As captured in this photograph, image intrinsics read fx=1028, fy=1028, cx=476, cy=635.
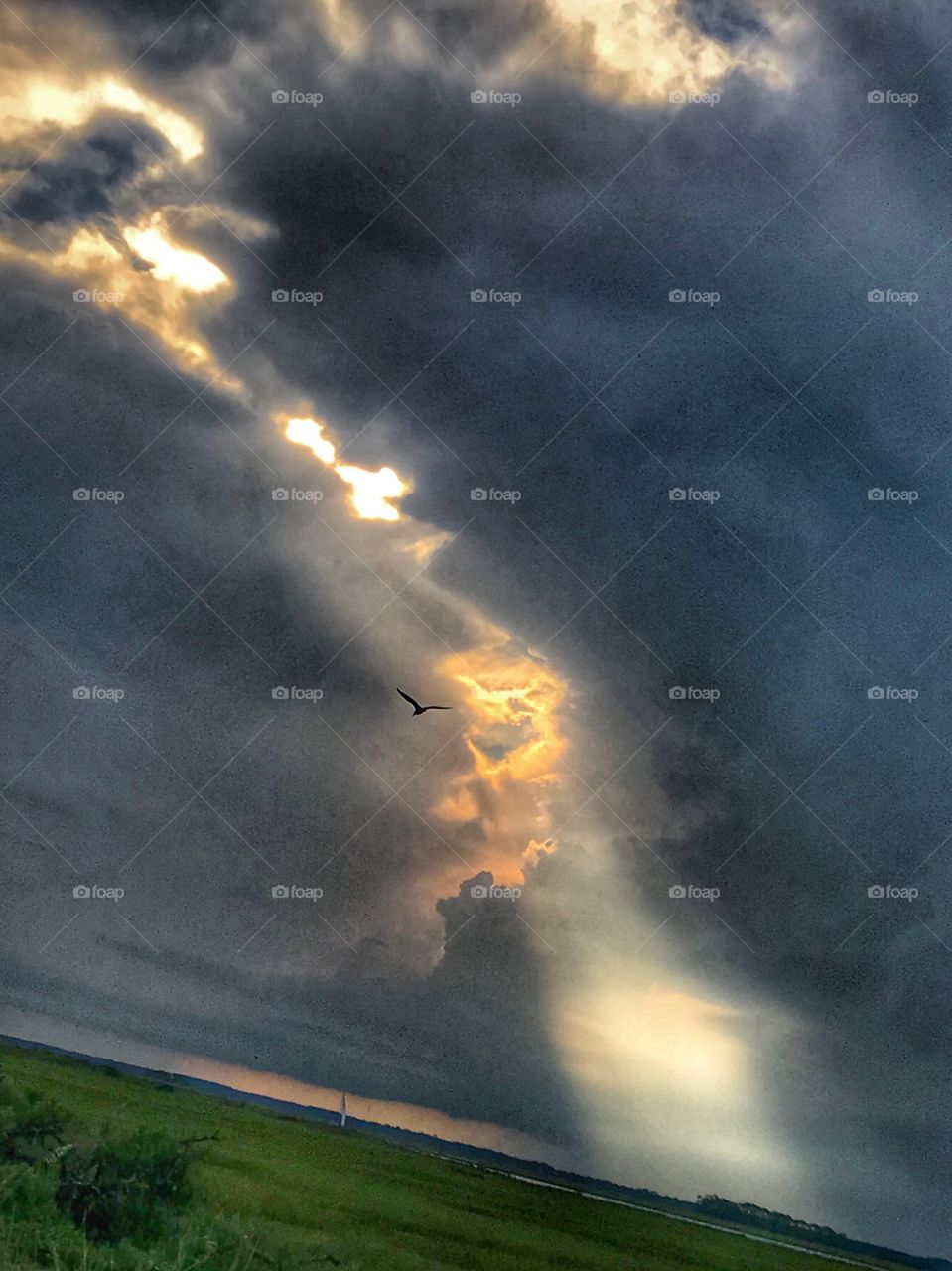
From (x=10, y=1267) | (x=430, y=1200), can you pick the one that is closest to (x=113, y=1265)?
(x=10, y=1267)

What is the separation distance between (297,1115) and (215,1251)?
16.9 metres

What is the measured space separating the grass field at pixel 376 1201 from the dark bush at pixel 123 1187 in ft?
10.6

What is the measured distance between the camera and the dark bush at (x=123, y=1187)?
20984 millimetres

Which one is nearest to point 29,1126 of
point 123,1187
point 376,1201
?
point 123,1187

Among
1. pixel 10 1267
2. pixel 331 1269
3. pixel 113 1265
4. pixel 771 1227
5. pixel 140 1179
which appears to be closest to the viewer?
pixel 10 1267

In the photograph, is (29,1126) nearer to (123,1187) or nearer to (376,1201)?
(123,1187)

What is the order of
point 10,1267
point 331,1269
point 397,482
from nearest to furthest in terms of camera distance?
→ point 10,1267, point 331,1269, point 397,482

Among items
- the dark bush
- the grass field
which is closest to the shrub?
the dark bush

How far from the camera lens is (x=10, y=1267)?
52.1 ft

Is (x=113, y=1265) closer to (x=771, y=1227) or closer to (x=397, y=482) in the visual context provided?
(x=397, y=482)

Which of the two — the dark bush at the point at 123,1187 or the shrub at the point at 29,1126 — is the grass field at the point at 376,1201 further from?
the dark bush at the point at 123,1187

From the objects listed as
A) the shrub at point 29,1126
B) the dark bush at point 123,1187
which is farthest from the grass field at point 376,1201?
the dark bush at point 123,1187

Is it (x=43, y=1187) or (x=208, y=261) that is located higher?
(x=208, y=261)

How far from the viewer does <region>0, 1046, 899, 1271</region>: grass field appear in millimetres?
30031
